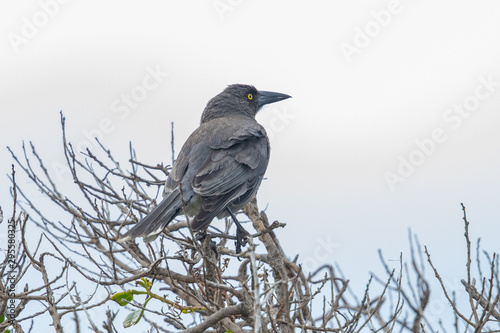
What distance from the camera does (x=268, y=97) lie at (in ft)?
25.2

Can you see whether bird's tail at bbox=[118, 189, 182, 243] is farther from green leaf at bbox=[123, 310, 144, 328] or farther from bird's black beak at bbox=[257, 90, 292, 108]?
bird's black beak at bbox=[257, 90, 292, 108]

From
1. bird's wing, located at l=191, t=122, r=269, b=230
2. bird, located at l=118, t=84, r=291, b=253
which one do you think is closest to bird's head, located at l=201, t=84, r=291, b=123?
bird, located at l=118, t=84, r=291, b=253

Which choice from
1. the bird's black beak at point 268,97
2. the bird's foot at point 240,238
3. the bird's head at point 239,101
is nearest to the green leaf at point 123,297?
the bird's foot at point 240,238

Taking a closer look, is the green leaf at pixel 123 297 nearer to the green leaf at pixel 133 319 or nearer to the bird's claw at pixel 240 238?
the green leaf at pixel 133 319

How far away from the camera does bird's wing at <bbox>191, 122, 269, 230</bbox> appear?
5.33 metres

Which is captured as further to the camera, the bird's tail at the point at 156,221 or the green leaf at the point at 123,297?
the bird's tail at the point at 156,221

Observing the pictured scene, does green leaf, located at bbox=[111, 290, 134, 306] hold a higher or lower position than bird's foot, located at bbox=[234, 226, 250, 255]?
lower

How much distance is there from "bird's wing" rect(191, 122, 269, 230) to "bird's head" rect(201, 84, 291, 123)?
0.73 m

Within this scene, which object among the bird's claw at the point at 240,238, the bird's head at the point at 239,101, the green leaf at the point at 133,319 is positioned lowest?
the green leaf at the point at 133,319

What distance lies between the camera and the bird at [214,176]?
194 inches

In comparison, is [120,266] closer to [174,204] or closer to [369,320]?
[174,204]

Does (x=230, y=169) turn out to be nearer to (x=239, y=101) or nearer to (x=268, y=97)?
(x=239, y=101)

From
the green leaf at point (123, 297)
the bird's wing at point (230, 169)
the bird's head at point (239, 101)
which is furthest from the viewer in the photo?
the bird's head at point (239, 101)

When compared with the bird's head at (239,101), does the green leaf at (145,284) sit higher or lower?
lower
